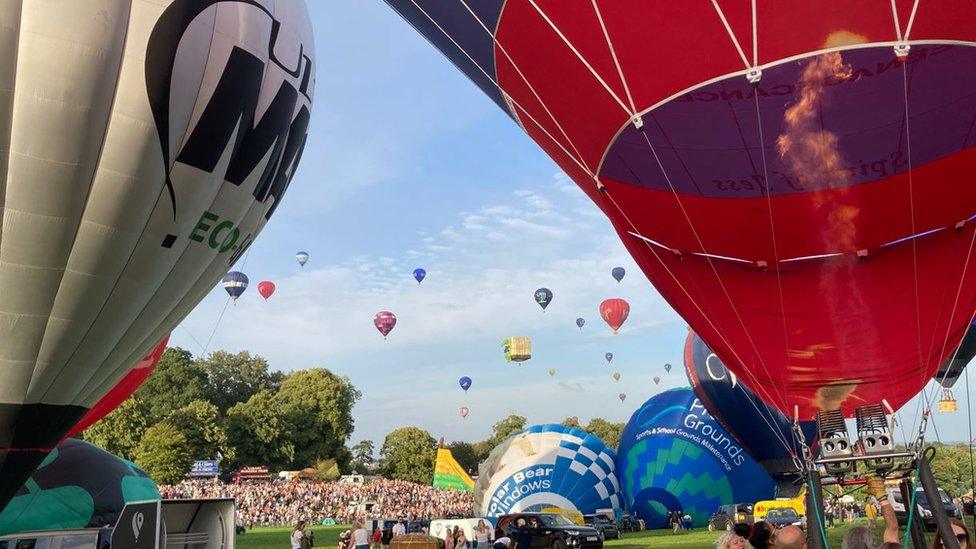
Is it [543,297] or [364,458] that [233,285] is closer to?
[543,297]

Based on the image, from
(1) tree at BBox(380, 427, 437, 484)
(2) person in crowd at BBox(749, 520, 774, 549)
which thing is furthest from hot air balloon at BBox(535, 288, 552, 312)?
(1) tree at BBox(380, 427, 437, 484)

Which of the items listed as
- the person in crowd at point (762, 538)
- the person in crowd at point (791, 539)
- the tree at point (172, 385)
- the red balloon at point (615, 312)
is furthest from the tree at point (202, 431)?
the person in crowd at point (791, 539)

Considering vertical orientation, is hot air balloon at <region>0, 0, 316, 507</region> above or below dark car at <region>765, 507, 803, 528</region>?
above

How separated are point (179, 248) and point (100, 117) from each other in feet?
6.40

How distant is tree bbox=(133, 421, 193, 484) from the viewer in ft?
148

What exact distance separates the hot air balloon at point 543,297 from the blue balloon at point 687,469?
13.2 meters

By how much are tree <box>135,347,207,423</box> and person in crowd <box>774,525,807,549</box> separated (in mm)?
64175

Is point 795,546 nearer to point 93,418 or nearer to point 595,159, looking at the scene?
point 595,159

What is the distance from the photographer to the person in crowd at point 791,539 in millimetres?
Answer: 3741

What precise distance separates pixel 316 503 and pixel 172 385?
1278 inches

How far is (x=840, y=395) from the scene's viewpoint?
825 centimetres

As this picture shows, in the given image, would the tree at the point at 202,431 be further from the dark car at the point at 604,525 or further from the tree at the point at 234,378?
the dark car at the point at 604,525

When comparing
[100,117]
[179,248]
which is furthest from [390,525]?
[100,117]

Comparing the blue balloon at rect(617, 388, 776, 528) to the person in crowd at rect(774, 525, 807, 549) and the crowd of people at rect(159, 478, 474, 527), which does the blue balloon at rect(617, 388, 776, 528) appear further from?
the person in crowd at rect(774, 525, 807, 549)
